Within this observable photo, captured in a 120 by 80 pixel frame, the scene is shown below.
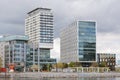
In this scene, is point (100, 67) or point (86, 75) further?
point (100, 67)

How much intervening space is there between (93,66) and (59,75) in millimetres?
61724

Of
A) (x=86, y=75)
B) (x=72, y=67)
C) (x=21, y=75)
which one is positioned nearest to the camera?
(x=21, y=75)

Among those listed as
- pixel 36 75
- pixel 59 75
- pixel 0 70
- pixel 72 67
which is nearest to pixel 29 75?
pixel 36 75

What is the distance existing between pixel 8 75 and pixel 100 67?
3045 inches

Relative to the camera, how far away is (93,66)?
648 feet

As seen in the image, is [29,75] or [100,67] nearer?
[29,75]

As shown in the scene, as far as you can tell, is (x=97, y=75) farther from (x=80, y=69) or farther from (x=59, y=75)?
(x=80, y=69)

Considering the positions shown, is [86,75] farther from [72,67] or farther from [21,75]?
[72,67]

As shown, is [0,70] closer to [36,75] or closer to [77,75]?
[36,75]

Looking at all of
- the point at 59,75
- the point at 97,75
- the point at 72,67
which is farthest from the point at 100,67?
the point at 59,75

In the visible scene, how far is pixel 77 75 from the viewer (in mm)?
142875

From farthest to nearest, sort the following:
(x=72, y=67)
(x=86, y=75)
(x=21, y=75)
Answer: (x=72, y=67)
(x=86, y=75)
(x=21, y=75)

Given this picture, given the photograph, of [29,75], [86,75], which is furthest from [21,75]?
[86,75]

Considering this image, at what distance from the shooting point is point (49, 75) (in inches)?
5384
